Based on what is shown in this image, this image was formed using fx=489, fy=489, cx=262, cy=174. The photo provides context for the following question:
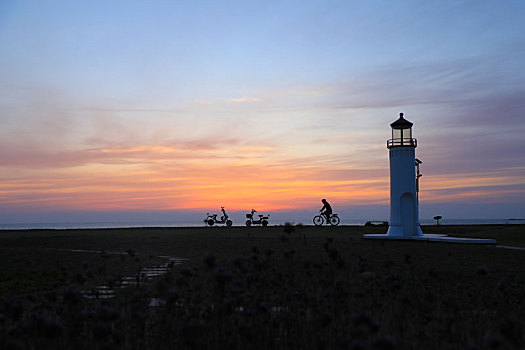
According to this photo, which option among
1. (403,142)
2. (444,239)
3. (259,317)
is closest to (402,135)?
(403,142)

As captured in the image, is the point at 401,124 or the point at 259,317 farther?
the point at 401,124

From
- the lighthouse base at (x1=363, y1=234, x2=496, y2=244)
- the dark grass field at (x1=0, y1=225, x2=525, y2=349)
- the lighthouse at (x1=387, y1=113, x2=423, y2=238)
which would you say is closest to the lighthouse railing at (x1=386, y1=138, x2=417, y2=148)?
the lighthouse at (x1=387, y1=113, x2=423, y2=238)

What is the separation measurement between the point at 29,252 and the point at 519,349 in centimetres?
1875

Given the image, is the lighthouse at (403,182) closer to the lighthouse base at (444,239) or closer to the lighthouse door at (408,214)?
the lighthouse door at (408,214)

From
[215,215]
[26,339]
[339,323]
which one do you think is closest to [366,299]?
[339,323]

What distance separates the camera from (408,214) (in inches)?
1097

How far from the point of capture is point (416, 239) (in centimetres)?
2598

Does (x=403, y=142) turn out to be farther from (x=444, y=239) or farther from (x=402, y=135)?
(x=444, y=239)

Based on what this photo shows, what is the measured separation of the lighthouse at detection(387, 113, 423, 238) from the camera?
1088 inches

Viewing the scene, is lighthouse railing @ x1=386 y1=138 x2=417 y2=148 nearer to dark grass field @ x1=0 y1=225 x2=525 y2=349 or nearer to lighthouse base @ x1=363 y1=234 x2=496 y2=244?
lighthouse base @ x1=363 y1=234 x2=496 y2=244

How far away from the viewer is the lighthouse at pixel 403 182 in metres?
27.6

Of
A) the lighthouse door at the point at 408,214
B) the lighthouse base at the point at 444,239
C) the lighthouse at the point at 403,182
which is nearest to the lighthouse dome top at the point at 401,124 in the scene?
the lighthouse at the point at 403,182

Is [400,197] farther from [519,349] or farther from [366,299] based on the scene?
[519,349]

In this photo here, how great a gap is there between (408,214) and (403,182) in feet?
6.14
